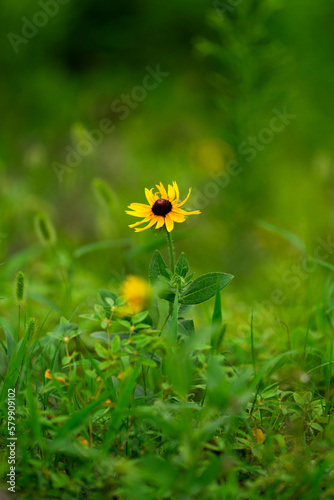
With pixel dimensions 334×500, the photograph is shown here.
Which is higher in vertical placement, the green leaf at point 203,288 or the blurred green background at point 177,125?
the blurred green background at point 177,125

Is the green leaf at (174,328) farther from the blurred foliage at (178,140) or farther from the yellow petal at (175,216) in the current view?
the blurred foliage at (178,140)

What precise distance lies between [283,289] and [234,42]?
1312 mm

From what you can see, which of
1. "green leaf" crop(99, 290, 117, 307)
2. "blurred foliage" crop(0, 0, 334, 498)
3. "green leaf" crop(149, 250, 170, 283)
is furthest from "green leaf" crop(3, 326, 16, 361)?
"blurred foliage" crop(0, 0, 334, 498)

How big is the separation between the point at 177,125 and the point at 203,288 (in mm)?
3338

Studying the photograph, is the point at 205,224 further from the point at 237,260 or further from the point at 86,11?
the point at 86,11

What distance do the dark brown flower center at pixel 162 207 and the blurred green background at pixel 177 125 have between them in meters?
0.87

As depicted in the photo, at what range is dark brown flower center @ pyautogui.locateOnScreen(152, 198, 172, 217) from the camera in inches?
41.3

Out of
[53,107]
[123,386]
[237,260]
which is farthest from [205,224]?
[123,386]

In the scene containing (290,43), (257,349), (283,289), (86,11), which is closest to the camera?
(257,349)

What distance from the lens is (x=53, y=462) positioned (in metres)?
0.90

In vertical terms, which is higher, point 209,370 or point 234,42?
point 234,42

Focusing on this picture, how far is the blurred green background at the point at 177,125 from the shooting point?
8.25 ft

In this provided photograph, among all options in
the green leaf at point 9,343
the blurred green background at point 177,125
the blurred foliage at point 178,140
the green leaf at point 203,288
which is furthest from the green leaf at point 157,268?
the blurred green background at point 177,125

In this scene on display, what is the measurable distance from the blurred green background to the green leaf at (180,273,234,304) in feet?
2.78
